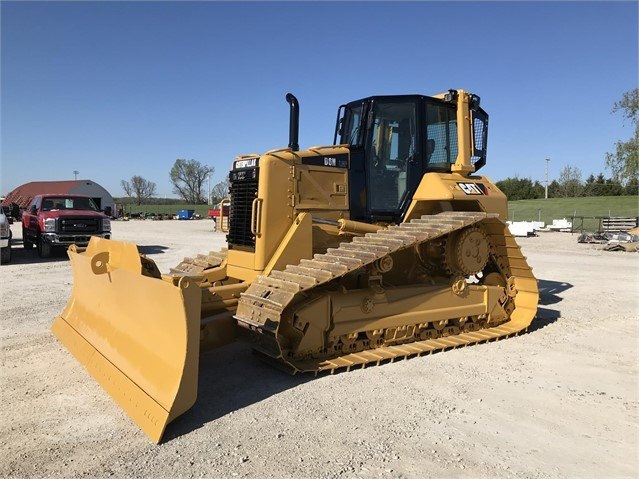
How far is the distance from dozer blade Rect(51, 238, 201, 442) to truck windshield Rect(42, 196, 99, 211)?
12.5 m

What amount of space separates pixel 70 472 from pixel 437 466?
8.24ft

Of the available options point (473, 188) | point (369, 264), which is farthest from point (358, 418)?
point (473, 188)

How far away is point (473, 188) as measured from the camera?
7152mm

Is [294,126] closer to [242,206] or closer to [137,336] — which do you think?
[242,206]

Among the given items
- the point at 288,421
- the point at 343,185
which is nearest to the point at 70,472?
the point at 288,421

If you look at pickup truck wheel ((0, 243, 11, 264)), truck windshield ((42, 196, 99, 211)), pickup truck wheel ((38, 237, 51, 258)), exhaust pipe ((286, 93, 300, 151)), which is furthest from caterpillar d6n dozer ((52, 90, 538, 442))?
truck windshield ((42, 196, 99, 211))

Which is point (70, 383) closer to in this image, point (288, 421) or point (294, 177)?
point (288, 421)

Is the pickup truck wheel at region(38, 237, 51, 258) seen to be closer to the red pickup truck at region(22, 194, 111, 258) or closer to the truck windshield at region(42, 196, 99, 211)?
the red pickup truck at region(22, 194, 111, 258)

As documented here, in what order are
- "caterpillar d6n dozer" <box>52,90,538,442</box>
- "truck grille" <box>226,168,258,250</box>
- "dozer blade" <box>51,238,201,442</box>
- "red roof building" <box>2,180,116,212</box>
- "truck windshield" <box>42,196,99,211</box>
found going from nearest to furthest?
"dozer blade" <box>51,238,201,442</box> → "caterpillar d6n dozer" <box>52,90,538,442</box> → "truck grille" <box>226,168,258,250</box> → "truck windshield" <box>42,196,99,211</box> → "red roof building" <box>2,180,116,212</box>

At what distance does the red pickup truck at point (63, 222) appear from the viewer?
15.8m

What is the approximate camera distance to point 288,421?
4195 millimetres

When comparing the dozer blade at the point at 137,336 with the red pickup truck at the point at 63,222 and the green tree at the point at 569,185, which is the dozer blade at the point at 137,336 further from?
the green tree at the point at 569,185

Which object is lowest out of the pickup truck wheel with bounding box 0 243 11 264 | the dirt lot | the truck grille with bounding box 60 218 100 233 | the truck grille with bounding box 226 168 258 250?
the dirt lot

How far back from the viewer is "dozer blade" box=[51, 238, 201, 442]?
405 centimetres
